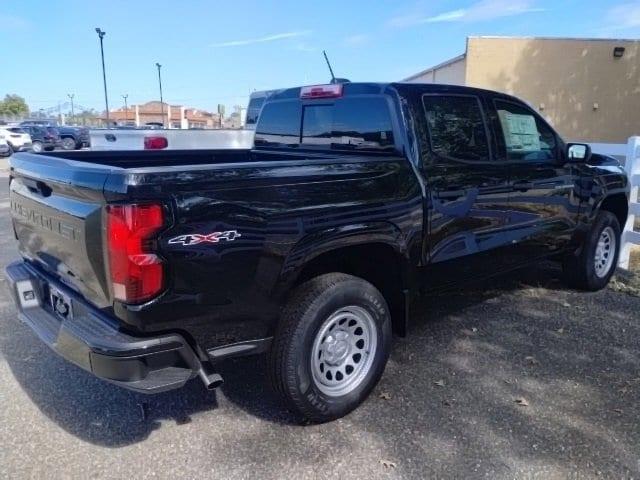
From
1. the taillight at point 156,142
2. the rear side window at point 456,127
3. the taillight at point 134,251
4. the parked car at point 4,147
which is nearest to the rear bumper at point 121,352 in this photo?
the taillight at point 134,251

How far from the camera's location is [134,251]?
2410mm

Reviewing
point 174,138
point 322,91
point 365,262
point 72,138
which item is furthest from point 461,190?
point 72,138

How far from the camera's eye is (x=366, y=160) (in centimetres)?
328

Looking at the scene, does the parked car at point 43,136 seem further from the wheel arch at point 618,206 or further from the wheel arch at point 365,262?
the wheel arch at point 365,262

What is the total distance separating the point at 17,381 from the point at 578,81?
70.5 feet

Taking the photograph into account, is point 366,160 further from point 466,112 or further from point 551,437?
point 551,437

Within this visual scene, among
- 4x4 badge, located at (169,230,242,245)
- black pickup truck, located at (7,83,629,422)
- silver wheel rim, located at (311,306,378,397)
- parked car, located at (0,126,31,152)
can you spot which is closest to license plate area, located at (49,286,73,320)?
black pickup truck, located at (7,83,629,422)

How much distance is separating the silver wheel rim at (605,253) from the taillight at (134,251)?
4.77 meters

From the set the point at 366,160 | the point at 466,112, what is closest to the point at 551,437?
the point at 366,160

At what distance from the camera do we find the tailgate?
254 centimetres

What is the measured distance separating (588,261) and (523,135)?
1732mm

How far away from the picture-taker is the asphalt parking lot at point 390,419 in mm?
2826

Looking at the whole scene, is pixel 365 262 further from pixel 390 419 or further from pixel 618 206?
pixel 618 206

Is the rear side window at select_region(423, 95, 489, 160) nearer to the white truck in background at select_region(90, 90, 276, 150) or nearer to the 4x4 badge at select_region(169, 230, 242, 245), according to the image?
the 4x4 badge at select_region(169, 230, 242, 245)
